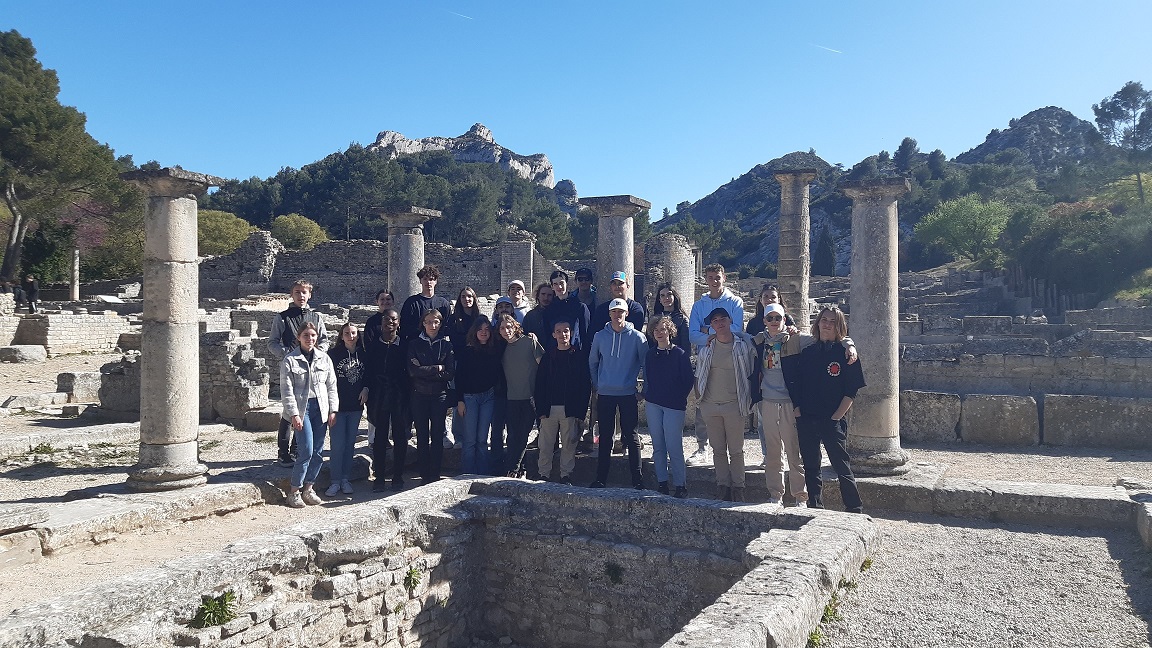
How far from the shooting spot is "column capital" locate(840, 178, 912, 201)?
7832 mm

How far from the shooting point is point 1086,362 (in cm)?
1353

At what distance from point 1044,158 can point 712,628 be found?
11125 cm

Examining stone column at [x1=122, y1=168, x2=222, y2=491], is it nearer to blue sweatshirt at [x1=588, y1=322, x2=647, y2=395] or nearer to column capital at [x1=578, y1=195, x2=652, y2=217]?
blue sweatshirt at [x1=588, y1=322, x2=647, y2=395]

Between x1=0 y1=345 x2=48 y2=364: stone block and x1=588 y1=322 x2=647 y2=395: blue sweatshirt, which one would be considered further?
x1=0 y1=345 x2=48 y2=364: stone block

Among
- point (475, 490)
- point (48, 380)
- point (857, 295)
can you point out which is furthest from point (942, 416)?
point (48, 380)

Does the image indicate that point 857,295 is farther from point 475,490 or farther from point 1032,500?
point 475,490

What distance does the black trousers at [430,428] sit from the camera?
7527mm

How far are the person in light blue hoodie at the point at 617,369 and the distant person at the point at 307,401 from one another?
2.22m

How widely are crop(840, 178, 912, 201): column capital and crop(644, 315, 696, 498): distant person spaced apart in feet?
7.85

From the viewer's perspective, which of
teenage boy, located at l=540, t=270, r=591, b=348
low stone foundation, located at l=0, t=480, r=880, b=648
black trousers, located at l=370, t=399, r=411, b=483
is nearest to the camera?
low stone foundation, located at l=0, t=480, r=880, b=648

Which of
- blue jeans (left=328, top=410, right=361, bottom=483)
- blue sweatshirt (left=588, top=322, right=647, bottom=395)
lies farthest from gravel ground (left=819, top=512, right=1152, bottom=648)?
blue jeans (left=328, top=410, right=361, bottom=483)

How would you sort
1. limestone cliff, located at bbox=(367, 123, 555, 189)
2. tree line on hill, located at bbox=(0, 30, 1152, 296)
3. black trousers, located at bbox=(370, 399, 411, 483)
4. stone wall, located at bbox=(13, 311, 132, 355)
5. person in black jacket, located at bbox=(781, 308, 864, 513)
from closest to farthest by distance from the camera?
person in black jacket, located at bbox=(781, 308, 864, 513), black trousers, located at bbox=(370, 399, 411, 483), stone wall, located at bbox=(13, 311, 132, 355), tree line on hill, located at bbox=(0, 30, 1152, 296), limestone cliff, located at bbox=(367, 123, 555, 189)

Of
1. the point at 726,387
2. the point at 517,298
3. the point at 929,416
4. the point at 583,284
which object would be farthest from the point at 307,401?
the point at 929,416

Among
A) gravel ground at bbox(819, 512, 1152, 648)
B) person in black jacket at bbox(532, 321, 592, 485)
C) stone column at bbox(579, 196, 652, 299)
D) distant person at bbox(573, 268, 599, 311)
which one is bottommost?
gravel ground at bbox(819, 512, 1152, 648)
